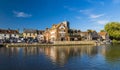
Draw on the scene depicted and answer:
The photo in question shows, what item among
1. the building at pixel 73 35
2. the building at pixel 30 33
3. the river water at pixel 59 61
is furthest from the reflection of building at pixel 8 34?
the river water at pixel 59 61

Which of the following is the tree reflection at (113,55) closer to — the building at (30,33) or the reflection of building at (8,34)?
the reflection of building at (8,34)

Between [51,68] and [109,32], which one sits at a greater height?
[109,32]

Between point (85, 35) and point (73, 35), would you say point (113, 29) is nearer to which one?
point (85, 35)

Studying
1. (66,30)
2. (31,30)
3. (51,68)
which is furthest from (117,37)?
(51,68)

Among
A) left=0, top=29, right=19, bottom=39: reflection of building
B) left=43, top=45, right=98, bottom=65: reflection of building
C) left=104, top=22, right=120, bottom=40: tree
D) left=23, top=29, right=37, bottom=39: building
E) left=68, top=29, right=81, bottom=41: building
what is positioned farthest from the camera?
left=104, top=22, right=120, bottom=40: tree

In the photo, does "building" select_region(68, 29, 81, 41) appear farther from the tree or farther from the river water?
the river water

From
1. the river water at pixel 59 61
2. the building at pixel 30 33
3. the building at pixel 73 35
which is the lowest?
the river water at pixel 59 61

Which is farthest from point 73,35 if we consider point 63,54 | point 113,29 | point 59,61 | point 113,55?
point 59,61

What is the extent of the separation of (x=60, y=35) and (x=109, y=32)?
55397mm

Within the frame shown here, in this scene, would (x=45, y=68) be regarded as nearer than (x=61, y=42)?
Yes

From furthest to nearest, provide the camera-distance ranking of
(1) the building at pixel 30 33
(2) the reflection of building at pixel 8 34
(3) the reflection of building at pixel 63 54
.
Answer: (1) the building at pixel 30 33
(2) the reflection of building at pixel 8 34
(3) the reflection of building at pixel 63 54

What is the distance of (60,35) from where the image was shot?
11225 cm

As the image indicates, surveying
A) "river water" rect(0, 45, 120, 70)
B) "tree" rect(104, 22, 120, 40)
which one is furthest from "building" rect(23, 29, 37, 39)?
"river water" rect(0, 45, 120, 70)

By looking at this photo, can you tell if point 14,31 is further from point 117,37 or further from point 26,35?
point 117,37
